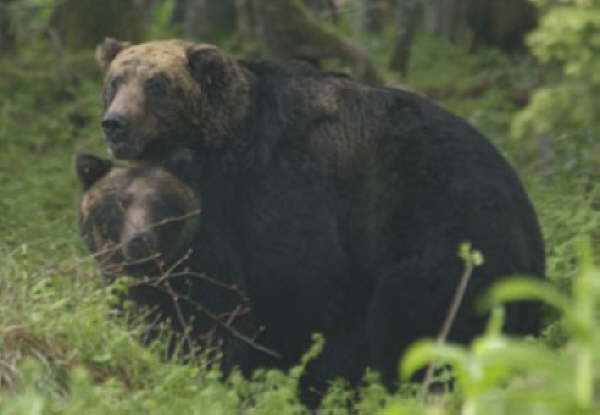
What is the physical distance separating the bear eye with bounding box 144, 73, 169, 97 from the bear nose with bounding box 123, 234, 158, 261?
31.7 inches

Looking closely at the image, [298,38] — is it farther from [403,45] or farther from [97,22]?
[403,45]

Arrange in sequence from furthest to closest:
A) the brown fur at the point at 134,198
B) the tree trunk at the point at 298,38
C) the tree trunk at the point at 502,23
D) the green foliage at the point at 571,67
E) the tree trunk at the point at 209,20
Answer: the tree trunk at the point at 502,23 → the tree trunk at the point at 209,20 → the tree trunk at the point at 298,38 → the brown fur at the point at 134,198 → the green foliage at the point at 571,67

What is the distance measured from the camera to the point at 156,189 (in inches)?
316

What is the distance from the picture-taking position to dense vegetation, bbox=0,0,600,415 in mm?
3195

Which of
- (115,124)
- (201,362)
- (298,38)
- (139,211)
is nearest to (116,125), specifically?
(115,124)

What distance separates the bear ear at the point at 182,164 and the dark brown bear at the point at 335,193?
49 mm

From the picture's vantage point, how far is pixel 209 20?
20266 millimetres

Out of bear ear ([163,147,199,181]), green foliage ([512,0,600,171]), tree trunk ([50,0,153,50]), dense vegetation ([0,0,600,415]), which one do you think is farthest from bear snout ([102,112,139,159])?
tree trunk ([50,0,153,50])

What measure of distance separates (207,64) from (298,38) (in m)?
5.58

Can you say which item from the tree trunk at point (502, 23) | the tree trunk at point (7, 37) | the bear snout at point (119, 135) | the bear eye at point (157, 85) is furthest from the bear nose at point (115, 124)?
the tree trunk at point (502, 23)

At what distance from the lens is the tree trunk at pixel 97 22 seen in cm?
1652

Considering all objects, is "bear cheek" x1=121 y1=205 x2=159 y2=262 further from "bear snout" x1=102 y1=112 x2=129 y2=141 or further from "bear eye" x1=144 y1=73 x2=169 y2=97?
"bear eye" x1=144 y1=73 x2=169 y2=97

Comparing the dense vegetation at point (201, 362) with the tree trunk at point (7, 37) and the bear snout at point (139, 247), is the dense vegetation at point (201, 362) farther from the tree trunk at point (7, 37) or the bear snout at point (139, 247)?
the tree trunk at point (7, 37)

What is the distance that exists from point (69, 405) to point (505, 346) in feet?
8.82
